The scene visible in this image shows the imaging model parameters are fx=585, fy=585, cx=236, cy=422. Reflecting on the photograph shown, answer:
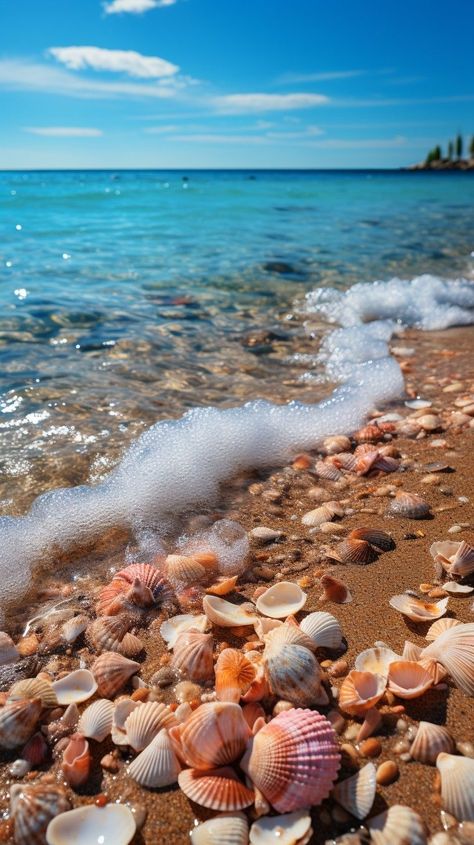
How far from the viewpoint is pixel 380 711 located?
1.90 m

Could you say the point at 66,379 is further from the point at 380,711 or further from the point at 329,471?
the point at 380,711

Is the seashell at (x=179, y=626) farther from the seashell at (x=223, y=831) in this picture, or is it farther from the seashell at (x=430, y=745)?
the seashell at (x=430, y=745)

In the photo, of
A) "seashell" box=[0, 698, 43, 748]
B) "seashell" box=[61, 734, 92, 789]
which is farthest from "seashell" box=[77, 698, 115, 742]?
"seashell" box=[0, 698, 43, 748]

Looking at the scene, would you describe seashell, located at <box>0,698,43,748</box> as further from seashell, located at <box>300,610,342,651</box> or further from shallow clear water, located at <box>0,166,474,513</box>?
shallow clear water, located at <box>0,166,474,513</box>

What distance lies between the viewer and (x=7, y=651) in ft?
7.63

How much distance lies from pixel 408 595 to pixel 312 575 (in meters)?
0.45

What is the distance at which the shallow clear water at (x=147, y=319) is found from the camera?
Answer: 4359 millimetres

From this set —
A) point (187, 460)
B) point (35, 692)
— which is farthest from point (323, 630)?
point (187, 460)

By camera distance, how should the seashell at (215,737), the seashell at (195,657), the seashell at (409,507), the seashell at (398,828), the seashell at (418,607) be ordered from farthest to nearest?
the seashell at (409,507), the seashell at (418,607), the seashell at (195,657), the seashell at (215,737), the seashell at (398,828)

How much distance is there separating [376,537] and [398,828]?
141 centimetres

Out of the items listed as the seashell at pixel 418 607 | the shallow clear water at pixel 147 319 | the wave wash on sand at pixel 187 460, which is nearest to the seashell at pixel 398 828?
the seashell at pixel 418 607

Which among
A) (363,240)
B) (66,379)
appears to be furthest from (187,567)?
(363,240)

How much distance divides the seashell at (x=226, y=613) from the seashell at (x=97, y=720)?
510 mm

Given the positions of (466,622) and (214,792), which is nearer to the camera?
(214,792)
